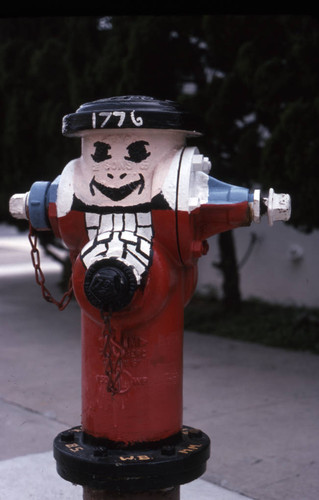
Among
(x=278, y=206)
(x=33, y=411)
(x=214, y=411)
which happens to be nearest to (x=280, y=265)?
(x=214, y=411)

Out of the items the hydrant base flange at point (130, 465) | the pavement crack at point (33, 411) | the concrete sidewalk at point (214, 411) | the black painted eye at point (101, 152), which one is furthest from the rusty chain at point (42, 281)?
the pavement crack at point (33, 411)

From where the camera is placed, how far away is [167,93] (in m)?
6.66

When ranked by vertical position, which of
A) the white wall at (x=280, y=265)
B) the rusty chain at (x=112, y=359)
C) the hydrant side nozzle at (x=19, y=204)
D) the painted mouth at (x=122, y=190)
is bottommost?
the white wall at (x=280, y=265)

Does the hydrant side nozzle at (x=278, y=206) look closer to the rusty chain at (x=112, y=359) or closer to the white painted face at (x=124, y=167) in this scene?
the white painted face at (x=124, y=167)

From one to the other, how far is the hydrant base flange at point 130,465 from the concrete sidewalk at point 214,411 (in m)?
1.24

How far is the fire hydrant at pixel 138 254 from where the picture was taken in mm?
2143

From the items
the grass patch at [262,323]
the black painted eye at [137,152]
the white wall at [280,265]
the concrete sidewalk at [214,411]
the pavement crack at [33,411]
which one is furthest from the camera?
the white wall at [280,265]

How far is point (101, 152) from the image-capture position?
2225 mm

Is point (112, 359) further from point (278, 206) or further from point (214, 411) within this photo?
point (214, 411)

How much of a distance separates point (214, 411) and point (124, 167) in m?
2.82

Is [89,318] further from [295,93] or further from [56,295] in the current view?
[56,295]

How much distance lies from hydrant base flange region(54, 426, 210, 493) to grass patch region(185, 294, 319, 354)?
4331 millimetres

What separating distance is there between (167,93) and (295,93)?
1312 mm

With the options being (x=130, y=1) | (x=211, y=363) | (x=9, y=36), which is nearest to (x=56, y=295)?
(x=9, y=36)
